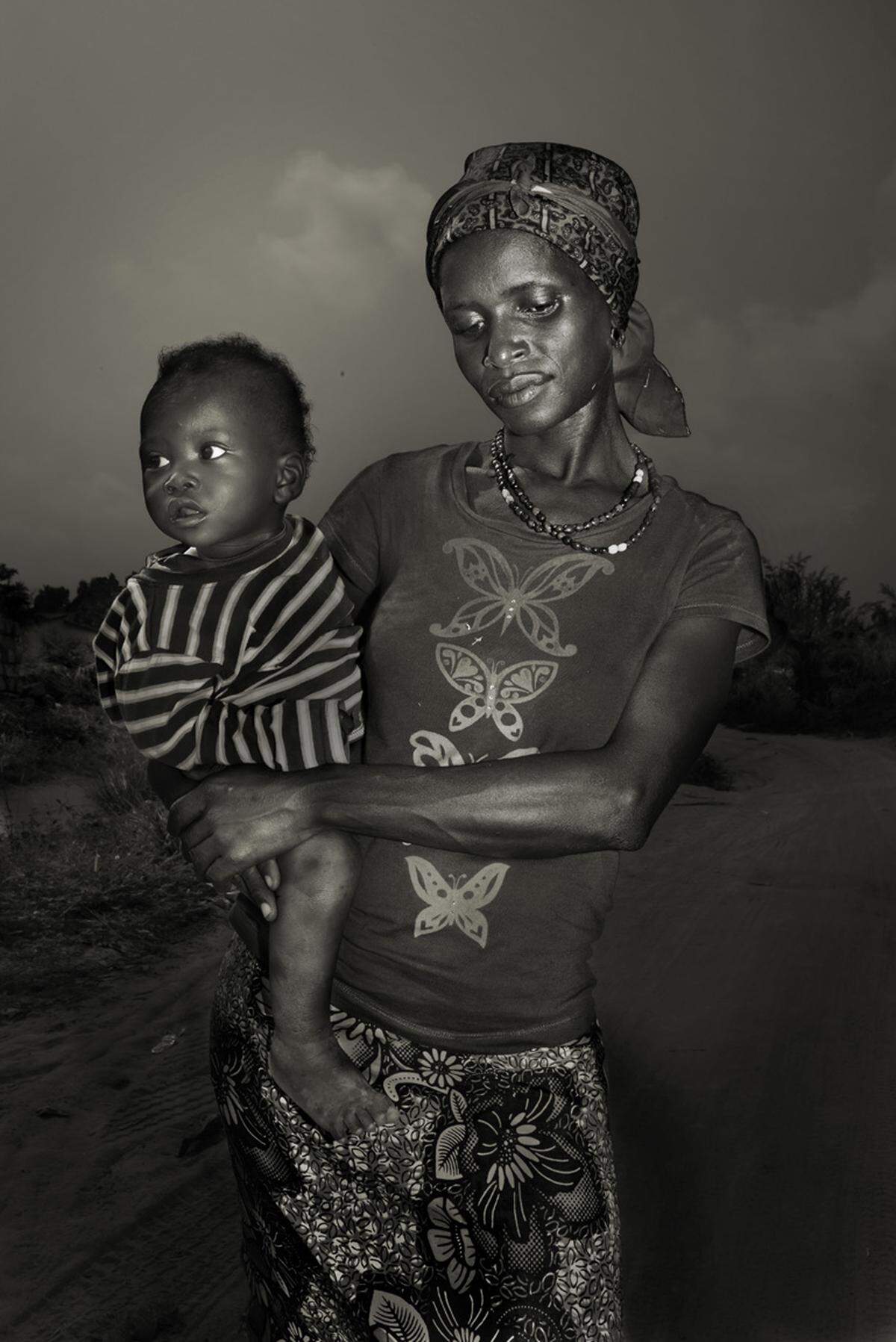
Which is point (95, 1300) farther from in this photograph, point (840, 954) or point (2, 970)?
point (840, 954)

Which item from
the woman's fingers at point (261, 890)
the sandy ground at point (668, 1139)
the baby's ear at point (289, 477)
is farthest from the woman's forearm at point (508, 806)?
the sandy ground at point (668, 1139)

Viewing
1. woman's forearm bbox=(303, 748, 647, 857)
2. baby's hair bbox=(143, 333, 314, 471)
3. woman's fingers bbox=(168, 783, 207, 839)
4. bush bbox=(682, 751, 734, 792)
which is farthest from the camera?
bush bbox=(682, 751, 734, 792)

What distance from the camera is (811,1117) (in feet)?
13.0

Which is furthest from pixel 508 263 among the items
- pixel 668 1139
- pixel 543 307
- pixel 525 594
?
pixel 668 1139

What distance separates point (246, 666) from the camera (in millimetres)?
1910

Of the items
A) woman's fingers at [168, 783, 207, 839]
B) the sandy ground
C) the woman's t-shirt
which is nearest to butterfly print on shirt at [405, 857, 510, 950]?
the woman's t-shirt

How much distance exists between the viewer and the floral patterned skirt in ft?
5.56

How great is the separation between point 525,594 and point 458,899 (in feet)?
1.50

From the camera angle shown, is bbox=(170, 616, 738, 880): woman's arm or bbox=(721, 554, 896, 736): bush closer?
bbox=(170, 616, 738, 880): woman's arm

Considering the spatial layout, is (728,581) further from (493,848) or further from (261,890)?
(261,890)

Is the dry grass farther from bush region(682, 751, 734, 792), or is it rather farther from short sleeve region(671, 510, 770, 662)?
bush region(682, 751, 734, 792)

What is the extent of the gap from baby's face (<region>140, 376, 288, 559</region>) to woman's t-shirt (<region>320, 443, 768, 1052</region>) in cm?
32

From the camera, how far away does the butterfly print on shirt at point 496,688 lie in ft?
5.84

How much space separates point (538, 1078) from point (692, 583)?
2.45 feet
